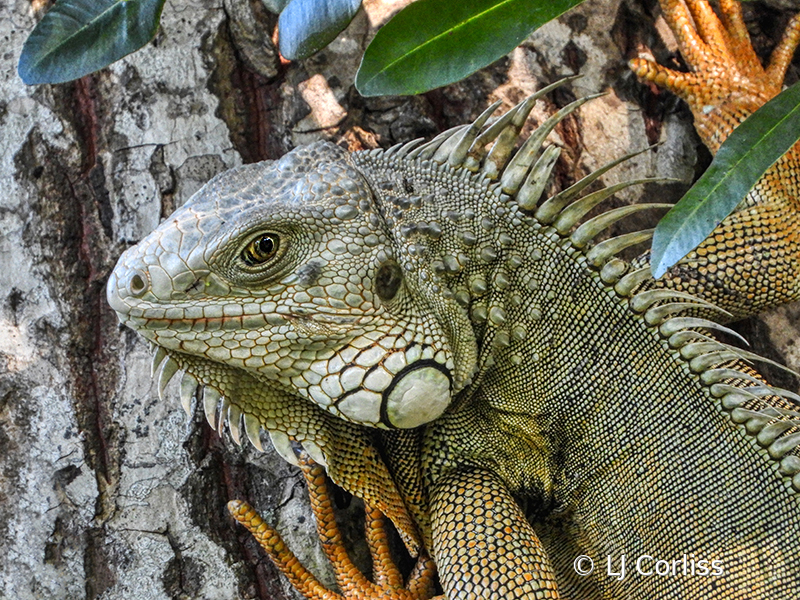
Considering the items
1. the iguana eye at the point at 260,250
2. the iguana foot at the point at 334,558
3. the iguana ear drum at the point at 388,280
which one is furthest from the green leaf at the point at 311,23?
the iguana foot at the point at 334,558

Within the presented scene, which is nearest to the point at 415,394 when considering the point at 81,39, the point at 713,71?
the point at 81,39

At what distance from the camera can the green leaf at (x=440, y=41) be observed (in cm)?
191

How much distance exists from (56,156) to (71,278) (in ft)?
1.63

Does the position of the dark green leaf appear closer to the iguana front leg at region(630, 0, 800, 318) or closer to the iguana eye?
the iguana eye

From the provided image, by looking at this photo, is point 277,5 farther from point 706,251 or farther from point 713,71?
point 713,71

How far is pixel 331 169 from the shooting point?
95.0 inches

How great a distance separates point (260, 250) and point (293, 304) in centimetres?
19

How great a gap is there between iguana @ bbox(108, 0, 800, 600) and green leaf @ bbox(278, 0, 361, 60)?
1.46ft

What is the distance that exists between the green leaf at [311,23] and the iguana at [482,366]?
44 cm

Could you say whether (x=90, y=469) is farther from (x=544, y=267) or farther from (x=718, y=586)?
(x=718, y=586)

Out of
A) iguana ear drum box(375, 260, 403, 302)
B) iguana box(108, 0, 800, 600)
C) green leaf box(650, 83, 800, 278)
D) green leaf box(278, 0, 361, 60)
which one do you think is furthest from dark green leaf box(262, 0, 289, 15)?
green leaf box(650, 83, 800, 278)

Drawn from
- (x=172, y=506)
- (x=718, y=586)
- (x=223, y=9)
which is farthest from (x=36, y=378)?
(x=718, y=586)

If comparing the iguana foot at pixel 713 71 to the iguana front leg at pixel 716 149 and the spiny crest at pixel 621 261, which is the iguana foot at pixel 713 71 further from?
the spiny crest at pixel 621 261

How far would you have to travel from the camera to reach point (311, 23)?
6.65ft
